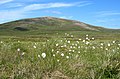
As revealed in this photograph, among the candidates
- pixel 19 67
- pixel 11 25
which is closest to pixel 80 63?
pixel 19 67

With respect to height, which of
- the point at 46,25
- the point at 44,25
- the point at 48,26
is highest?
the point at 44,25

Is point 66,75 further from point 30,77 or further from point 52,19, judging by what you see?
point 52,19

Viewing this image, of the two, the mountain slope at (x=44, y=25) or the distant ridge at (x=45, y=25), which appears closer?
the mountain slope at (x=44, y=25)

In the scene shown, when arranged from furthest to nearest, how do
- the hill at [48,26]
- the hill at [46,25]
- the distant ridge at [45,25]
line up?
the hill at [46,25], the distant ridge at [45,25], the hill at [48,26]

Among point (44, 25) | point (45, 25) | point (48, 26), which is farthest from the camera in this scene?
point (45, 25)

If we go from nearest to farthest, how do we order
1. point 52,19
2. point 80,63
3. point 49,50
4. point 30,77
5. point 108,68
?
point 30,77
point 108,68
point 80,63
point 49,50
point 52,19

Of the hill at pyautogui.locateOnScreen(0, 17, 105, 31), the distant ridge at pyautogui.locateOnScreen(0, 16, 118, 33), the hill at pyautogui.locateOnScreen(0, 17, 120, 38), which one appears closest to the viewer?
the hill at pyautogui.locateOnScreen(0, 17, 120, 38)

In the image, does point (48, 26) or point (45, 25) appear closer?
point (48, 26)

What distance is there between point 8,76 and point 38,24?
17877 centimetres

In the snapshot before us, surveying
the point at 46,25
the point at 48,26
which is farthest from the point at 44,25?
the point at 48,26

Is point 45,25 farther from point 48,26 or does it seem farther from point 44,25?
point 48,26

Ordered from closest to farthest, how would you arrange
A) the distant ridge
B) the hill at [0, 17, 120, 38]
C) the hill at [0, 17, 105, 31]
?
the hill at [0, 17, 120, 38] < the distant ridge < the hill at [0, 17, 105, 31]

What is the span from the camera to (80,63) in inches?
359

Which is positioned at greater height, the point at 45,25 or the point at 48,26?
the point at 45,25
